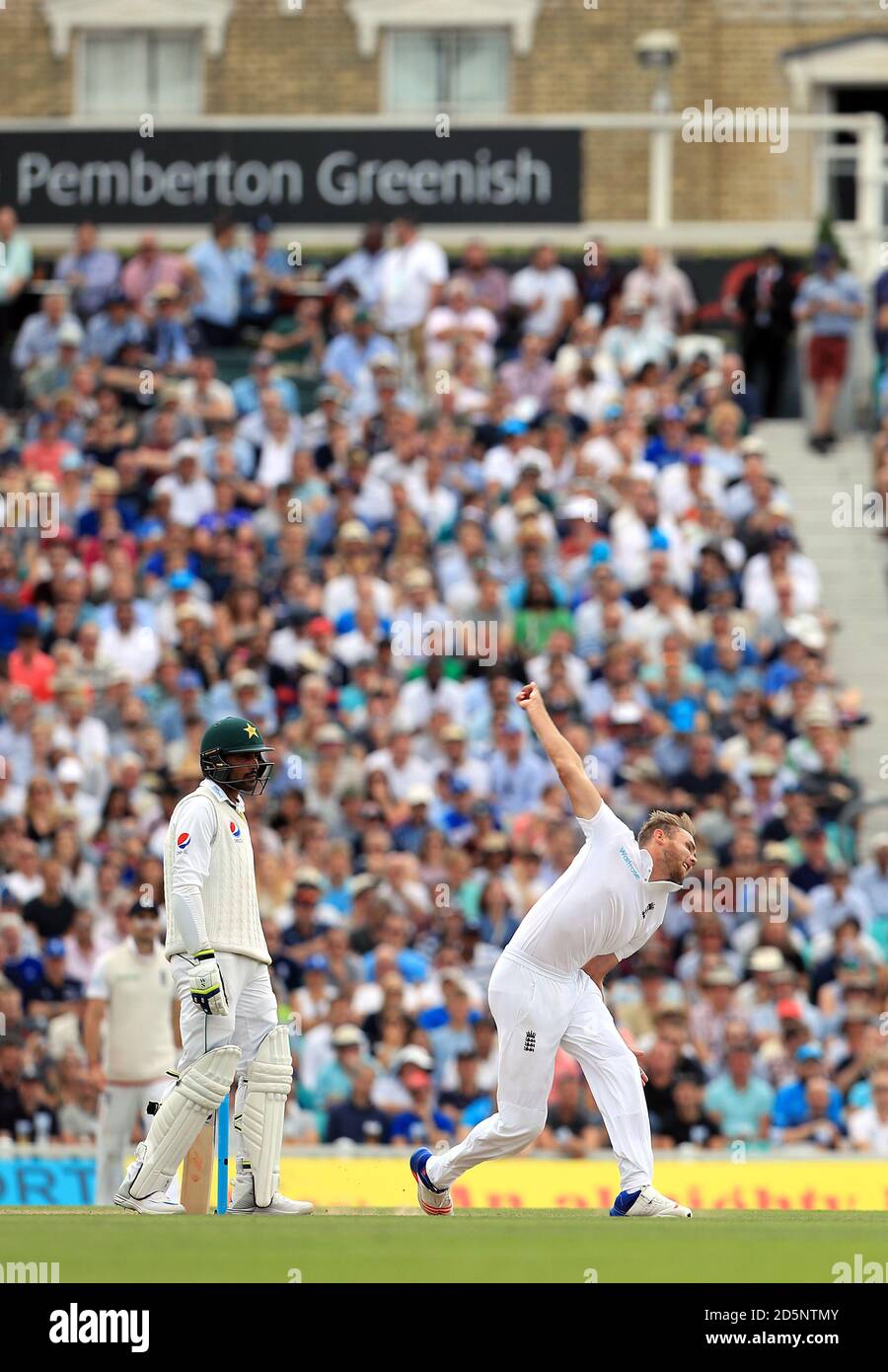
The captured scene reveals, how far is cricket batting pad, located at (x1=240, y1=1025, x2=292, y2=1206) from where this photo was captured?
1281 cm

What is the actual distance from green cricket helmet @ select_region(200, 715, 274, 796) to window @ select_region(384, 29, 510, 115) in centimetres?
2266

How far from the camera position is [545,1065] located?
1270 centimetres

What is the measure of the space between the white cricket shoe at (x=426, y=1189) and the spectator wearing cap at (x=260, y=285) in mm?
15065

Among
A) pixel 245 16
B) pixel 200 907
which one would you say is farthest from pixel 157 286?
pixel 200 907

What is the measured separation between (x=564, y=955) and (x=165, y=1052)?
518cm

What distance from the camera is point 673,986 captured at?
19.5 m

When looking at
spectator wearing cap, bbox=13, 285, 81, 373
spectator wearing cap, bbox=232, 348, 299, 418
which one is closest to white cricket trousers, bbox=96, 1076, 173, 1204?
spectator wearing cap, bbox=232, 348, 299, 418

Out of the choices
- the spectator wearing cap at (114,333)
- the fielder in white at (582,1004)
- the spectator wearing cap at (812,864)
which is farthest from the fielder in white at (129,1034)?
the spectator wearing cap at (114,333)

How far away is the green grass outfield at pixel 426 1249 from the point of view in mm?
10453

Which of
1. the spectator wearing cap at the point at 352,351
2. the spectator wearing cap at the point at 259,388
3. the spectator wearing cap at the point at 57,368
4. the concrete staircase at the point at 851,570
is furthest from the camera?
the spectator wearing cap at the point at 57,368

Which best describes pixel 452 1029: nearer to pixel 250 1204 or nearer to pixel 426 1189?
pixel 426 1189

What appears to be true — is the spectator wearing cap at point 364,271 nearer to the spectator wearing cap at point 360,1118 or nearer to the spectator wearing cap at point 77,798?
the spectator wearing cap at point 77,798

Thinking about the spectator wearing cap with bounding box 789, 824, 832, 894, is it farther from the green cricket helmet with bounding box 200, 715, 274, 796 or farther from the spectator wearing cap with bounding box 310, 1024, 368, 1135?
the green cricket helmet with bounding box 200, 715, 274, 796

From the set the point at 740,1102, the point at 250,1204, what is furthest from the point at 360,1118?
the point at 250,1204
